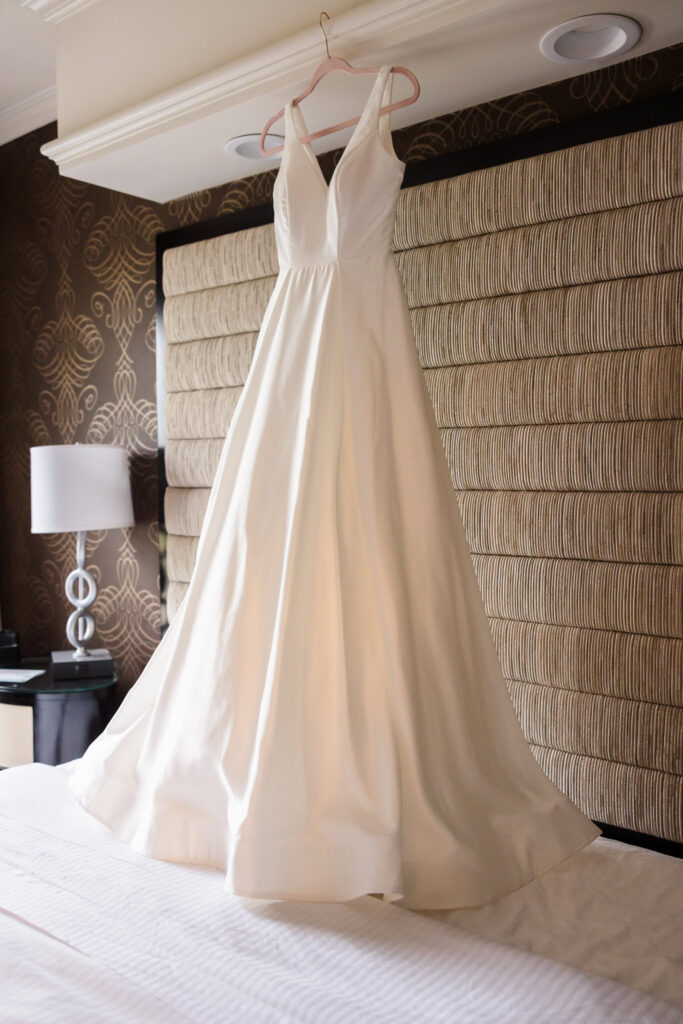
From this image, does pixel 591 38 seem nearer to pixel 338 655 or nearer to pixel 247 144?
pixel 247 144

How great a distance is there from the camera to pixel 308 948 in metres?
1.24

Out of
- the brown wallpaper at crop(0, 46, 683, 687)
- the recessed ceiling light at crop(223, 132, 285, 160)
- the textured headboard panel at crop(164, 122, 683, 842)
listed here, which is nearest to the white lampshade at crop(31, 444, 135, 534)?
the brown wallpaper at crop(0, 46, 683, 687)

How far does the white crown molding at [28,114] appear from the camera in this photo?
307cm

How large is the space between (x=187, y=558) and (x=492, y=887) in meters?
1.53

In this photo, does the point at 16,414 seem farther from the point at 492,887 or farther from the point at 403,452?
the point at 492,887

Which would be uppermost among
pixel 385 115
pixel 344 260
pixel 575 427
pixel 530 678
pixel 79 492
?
pixel 385 115

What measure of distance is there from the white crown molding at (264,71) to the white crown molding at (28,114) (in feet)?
2.04

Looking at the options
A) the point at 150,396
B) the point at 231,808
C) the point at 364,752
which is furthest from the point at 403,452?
the point at 150,396

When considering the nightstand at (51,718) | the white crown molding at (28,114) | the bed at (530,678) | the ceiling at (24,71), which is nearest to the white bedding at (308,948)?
the bed at (530,678)

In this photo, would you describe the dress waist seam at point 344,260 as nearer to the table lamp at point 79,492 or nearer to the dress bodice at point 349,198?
the dress bodice at point 349,198

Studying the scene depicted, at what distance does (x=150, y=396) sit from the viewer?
9.68 ft

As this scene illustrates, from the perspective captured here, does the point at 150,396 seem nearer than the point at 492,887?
No

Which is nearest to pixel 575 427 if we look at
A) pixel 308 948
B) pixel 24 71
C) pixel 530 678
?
pixel 530 678

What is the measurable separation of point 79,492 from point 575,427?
59.1 inches
